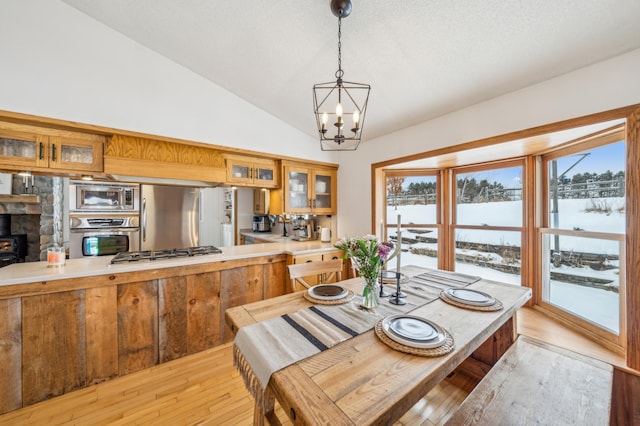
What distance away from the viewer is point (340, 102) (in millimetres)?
1794

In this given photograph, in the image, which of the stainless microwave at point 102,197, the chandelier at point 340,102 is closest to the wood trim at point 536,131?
the chandelier at point 340,102

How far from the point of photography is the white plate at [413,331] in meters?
1.02

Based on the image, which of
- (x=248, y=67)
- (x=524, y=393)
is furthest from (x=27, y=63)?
(x=524, y=393)

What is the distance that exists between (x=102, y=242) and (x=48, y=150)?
105cm

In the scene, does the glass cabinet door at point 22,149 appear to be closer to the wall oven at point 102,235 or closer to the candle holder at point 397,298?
the wall oven at point 102,235

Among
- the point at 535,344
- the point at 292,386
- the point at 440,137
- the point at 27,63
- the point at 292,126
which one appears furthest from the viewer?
the point at 292,126

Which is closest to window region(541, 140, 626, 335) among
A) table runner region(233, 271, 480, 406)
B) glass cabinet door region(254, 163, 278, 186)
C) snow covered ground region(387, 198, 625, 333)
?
snow covered ground region(387, 198, 625, 333)

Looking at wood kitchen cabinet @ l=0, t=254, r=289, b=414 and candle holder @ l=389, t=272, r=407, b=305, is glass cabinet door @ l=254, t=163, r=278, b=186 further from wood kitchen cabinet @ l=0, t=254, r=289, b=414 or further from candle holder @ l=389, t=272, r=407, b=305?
candle holder @ l=389, t=272, r=407, b=305

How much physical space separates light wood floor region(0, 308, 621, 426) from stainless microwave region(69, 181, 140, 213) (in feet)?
5.53

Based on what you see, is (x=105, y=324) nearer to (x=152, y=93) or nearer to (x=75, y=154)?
(x=75, y=154)

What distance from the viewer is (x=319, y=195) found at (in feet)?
11.5

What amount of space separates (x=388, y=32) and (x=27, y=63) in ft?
8.76

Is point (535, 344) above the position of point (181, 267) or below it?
below

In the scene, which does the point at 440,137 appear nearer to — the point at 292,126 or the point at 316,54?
the point at 316,54
